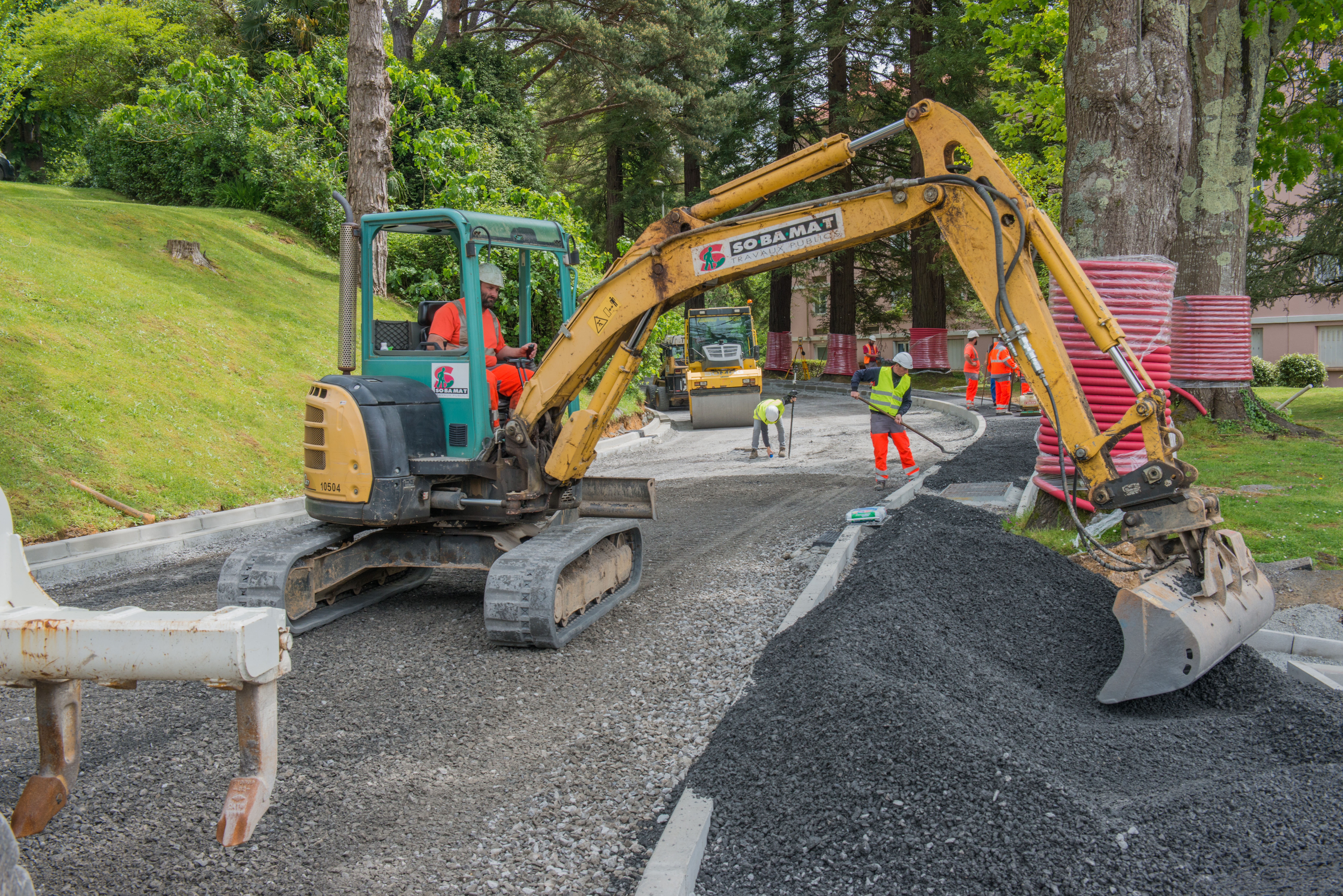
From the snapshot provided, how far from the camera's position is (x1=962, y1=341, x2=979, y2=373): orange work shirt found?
2098 centimetres

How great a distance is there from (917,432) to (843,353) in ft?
73.0

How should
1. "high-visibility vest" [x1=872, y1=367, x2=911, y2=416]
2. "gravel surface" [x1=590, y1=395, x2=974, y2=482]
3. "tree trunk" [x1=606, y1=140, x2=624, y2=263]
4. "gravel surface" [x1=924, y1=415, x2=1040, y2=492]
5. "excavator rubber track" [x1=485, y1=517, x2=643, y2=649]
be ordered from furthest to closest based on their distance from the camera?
"tree trunk" [x1=606, y1=140, x2=624, y2=263] < "gravel surface" [x1=590, y1=395, x2=974, y2=482] < "high-visibility vest" [x1=872, y1=367, x2=911, y2=416] < "gravel surface" [x1=924, y1=415, x2=1040, y2=492] < "excavator rubber track" [x1=485, y1=517, x2=643, y2=649]

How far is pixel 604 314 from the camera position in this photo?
6391 millimetres

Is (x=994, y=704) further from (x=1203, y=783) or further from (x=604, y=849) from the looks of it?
(x=604, y=849)

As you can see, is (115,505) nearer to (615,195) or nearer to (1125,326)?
(1125,326)

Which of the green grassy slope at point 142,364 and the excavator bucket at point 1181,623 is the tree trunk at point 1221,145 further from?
the green grassy slope at point 142,364

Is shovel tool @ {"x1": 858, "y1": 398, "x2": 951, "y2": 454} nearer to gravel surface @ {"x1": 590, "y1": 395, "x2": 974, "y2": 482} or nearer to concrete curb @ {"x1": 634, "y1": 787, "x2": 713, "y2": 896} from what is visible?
gravel surface @ {"x1": 590, "y1": 395, "x2": 974, "y2": 482}

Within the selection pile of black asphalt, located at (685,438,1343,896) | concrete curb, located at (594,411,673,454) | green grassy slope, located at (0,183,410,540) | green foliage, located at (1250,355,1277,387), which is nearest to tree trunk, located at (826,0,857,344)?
concrete curb, located at (594,411,673,454)

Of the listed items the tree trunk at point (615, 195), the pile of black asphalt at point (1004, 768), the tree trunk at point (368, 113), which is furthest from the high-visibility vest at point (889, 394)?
the tree trunk at point (615, 195)

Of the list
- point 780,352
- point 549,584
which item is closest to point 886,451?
point 549,584

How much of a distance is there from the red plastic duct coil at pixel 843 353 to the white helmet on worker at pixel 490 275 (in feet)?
93.6

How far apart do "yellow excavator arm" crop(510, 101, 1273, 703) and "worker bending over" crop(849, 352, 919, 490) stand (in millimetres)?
5056

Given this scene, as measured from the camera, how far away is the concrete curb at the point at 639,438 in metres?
17.2

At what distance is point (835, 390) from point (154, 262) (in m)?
20.4
